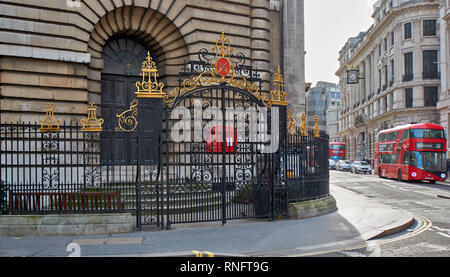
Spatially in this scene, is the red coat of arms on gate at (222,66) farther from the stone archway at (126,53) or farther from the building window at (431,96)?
the building window at (431,96)

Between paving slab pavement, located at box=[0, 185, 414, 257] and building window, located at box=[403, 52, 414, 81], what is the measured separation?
49.9m

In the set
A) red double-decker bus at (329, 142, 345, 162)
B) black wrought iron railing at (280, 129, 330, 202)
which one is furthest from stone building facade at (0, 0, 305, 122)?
red double-decker bus at (329, 142, 345, 162)

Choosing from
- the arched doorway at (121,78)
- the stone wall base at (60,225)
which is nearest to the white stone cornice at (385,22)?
the arched doorway at (121,78)

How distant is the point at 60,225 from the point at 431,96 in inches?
2172

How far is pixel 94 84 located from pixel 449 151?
36.4 m

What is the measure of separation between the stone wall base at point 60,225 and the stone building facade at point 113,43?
5.24 metres

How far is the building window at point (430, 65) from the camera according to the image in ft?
183

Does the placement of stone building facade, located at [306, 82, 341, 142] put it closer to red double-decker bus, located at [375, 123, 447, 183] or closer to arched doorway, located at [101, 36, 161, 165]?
red double-decker bus, located at [375, 123, 447, 183]

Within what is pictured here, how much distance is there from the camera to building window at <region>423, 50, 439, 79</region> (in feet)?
183

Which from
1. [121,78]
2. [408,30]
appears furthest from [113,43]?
[408,30]

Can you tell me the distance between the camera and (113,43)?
60.8ft

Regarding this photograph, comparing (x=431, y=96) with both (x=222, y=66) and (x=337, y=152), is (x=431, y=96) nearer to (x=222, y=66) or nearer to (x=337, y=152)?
(x=337, y=152)
